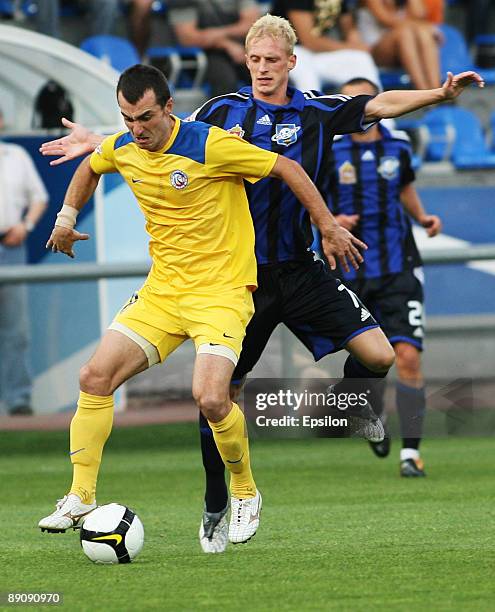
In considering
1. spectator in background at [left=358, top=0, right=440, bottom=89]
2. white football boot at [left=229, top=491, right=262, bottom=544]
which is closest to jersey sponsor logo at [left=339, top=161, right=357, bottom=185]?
white football boot at [left=229, top=491, right=262, bottom=544]

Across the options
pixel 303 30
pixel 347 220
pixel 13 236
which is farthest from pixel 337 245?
pixel 303 30

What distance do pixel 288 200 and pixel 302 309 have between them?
48 cm

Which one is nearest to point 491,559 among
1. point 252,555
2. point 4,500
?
point 252,555

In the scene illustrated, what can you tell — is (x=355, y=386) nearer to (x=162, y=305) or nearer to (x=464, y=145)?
(x=162, y=305)

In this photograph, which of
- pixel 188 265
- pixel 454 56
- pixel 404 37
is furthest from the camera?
pixel 454 56

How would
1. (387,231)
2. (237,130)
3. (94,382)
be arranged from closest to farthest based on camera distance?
(94,382), (237,130), (387,231)

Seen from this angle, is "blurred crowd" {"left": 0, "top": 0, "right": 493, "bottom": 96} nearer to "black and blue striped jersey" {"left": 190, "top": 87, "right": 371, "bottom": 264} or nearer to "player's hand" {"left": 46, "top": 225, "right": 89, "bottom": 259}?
"black and blue striped jersey" {"left": 190, "top": 87, "right": 371, "bottom": 264}

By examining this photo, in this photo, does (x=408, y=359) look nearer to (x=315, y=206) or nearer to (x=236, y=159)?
(x=315, y=206)

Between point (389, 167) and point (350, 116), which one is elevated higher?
point (350, 116)

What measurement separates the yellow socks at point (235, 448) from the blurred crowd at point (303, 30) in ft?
24.2

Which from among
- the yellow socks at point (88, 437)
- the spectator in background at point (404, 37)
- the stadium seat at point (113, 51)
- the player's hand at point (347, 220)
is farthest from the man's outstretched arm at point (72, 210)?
the spectator in background at point (404, 37)

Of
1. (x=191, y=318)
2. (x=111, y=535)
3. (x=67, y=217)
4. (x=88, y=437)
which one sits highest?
(x=67, y=217)

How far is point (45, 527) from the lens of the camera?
17.1 ft

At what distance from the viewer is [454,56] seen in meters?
14.6
